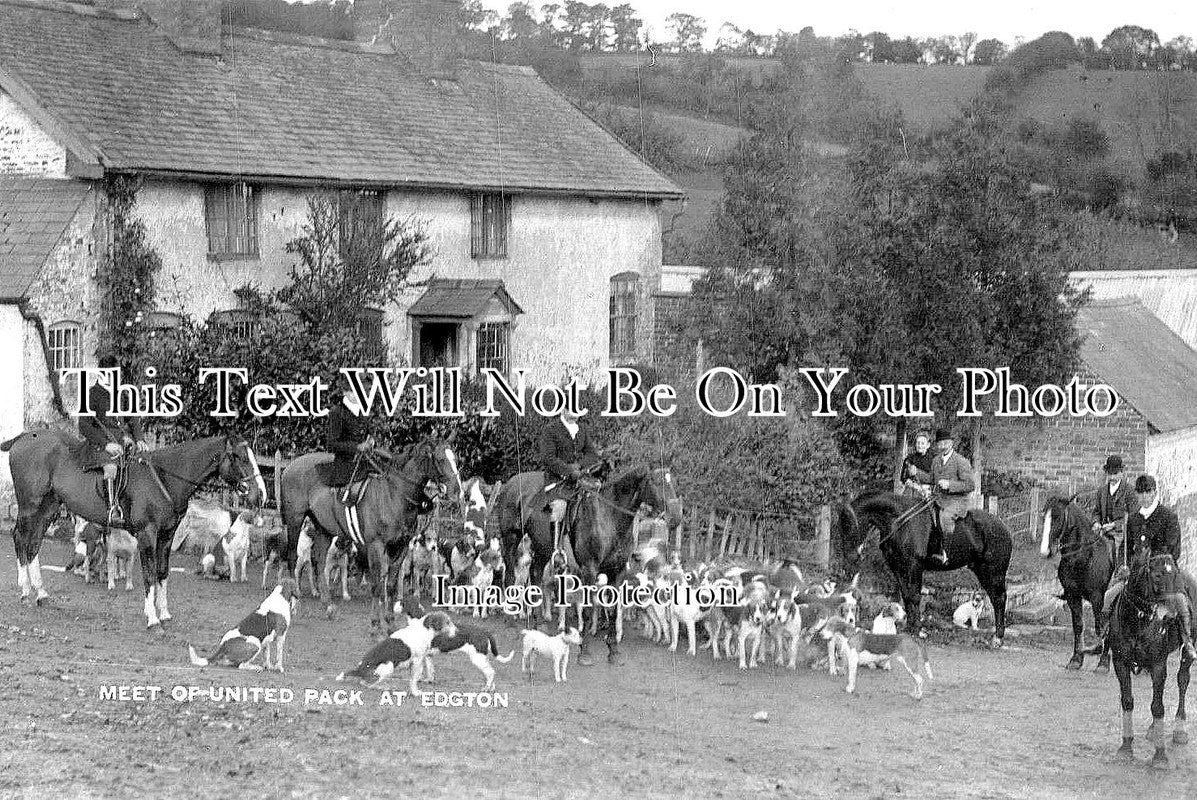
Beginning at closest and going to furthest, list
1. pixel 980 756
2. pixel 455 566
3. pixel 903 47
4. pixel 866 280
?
pixel 980 756 → pixel 455 566 → pixel 866 280 → pixel 903 47

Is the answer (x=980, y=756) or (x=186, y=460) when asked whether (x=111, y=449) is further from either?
(x=980, y=756)

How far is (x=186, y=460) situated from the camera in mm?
13859

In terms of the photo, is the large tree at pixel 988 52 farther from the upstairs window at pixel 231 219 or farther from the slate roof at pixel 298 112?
the upstairs window at pixel 231 219

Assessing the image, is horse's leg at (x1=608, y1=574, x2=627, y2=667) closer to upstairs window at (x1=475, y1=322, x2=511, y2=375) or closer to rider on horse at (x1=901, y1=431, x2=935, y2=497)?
rider on horse at (x1=901, y1=431, x2=935, y2=497)

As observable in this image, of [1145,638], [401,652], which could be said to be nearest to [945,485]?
[1145,638]

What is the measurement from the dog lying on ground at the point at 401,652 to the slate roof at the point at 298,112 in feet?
31.2

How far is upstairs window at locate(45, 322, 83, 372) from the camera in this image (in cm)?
1881

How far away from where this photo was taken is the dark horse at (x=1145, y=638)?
11227mm

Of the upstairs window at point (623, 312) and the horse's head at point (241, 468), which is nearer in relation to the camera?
the horse's head at point (241, 468)

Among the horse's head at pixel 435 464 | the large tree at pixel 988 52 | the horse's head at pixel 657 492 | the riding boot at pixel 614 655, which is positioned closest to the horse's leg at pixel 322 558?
the horse's head at pixel 435 464

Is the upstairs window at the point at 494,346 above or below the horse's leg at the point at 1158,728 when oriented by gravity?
above

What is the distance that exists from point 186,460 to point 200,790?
4.77m

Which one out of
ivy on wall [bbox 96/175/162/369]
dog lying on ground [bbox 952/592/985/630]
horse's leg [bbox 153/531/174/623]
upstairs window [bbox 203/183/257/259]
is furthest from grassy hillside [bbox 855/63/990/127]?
horse's leg [bbox 153/531/174/623]

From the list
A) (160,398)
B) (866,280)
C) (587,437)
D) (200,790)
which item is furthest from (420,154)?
(200,790)
